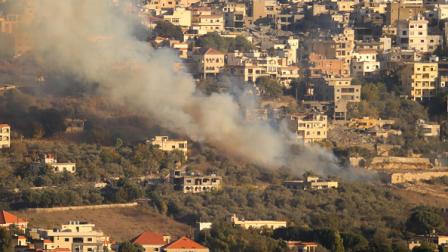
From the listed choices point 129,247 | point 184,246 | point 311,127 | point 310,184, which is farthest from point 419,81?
point 129,247

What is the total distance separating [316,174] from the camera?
73.9 m

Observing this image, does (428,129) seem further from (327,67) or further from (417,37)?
(417,37)

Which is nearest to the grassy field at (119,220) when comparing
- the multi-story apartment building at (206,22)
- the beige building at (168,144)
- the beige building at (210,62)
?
the beige building at (168,144)

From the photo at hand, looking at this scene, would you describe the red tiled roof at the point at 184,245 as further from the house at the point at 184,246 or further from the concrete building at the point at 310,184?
the concrete building at the point at 310,184

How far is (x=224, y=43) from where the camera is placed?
85375 mm

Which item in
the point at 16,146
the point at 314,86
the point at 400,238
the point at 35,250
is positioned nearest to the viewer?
the point at 35,250

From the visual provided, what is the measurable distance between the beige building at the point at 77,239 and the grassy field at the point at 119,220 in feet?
5.64

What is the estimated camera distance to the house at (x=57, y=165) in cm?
7210

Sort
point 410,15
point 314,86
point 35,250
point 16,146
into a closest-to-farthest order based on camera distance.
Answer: point 35,250 → point 16,146 → point 314,86 → point 410,15

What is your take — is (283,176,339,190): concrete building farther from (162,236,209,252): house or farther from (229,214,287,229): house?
(162,236,209,252): house

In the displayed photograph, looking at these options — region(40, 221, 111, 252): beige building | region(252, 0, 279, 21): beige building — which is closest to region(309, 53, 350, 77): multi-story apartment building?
region(252, 0, 279, 21): beige building

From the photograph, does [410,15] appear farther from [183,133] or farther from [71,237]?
[71,237]

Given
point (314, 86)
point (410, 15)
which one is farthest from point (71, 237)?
point (410, 15)

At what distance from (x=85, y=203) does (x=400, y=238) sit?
6.91 meters
